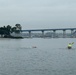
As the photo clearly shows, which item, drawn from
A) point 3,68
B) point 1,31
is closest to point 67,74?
point 3,68

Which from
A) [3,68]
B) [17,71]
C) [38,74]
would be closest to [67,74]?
[38,74]

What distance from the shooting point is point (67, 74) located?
30312mm

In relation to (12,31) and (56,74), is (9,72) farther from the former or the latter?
(12,31)

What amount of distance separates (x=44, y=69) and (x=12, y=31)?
165 m

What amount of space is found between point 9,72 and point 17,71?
1.03 m

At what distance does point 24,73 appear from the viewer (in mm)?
30953

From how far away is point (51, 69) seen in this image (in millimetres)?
33594

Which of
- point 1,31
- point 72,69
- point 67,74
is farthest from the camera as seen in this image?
point 1,31

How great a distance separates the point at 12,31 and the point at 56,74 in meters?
169

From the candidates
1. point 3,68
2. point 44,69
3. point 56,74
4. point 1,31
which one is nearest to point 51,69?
point 44,69

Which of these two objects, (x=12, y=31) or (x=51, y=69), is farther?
(x=12, y=31)

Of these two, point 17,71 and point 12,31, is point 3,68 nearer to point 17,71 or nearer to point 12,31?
point 17,71

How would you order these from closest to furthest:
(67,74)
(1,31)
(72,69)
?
(67,74) → (72,69) → (1,31)

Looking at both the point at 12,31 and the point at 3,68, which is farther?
the point at 12,31
